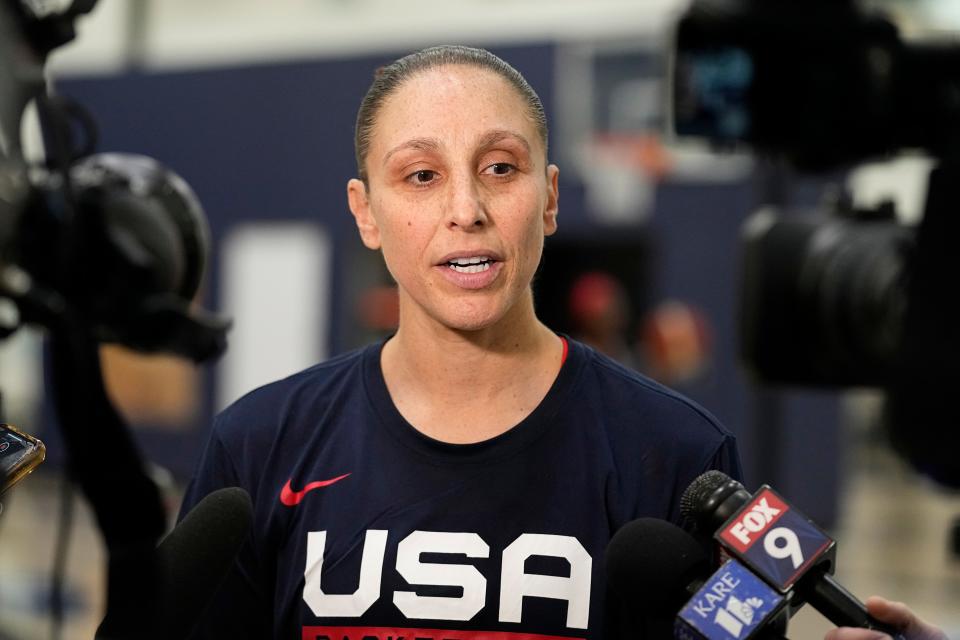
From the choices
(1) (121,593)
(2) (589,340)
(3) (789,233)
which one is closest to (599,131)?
(2) (589,340)

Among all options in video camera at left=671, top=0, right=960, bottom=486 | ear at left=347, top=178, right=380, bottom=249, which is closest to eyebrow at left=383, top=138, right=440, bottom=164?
ear at left=347, top=178, right=380, bottom=249

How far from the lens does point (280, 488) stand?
4.85ft

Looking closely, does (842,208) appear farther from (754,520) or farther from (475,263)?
(754,520)

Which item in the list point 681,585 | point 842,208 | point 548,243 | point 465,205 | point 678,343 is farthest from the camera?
point 678,343

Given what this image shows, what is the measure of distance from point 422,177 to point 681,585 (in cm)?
51

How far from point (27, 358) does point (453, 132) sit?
33.6ft

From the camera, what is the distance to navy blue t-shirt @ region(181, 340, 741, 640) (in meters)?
1.40

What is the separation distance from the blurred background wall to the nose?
5.10 meters

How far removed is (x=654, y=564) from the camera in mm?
1212

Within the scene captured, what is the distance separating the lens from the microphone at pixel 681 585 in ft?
3.58

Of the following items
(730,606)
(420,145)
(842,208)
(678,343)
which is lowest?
(678,343)

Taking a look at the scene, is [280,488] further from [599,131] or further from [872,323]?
[599,131]

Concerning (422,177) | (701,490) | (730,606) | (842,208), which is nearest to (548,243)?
(842,208)

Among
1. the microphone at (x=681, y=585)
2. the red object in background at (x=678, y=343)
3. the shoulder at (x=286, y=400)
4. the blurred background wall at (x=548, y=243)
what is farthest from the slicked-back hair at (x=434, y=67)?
the red object in background at (x=678, y=343)
